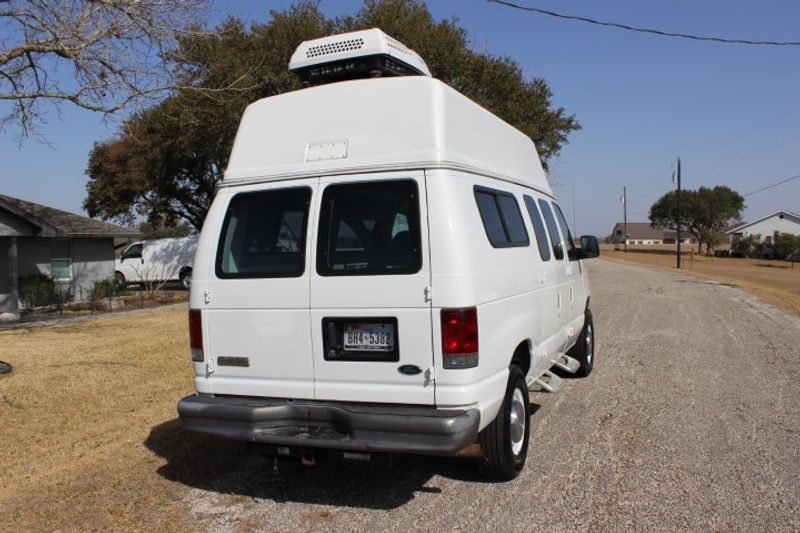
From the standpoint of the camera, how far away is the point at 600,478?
464 centimetres

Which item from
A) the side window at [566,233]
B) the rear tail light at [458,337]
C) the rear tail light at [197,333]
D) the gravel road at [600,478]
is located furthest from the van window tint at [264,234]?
the side window at [566,233]

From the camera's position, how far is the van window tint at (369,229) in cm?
402

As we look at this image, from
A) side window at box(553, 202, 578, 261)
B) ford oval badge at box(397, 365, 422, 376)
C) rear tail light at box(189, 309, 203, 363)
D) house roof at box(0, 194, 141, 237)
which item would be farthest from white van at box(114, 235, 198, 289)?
ford oval badge at box(397, 365, 422, 376)

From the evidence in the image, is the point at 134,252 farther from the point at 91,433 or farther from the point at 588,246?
the point at 588,246

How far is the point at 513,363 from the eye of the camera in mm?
4793

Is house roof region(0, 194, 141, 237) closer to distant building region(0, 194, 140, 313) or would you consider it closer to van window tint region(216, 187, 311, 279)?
distant building region(0, 194, 140, 313)

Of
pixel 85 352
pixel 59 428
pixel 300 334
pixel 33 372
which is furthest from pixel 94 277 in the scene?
pixel 300 334

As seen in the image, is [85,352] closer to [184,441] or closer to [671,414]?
[184,441]

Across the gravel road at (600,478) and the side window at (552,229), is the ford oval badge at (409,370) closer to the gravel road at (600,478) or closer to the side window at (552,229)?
the gravel road at (600,478)

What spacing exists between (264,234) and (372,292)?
98 cm

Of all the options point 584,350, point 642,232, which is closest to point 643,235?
point 642,232

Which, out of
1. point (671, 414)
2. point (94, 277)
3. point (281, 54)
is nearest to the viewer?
point (671, 414)

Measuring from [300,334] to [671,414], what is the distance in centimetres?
390

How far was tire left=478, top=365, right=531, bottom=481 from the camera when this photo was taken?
4.37 meters
